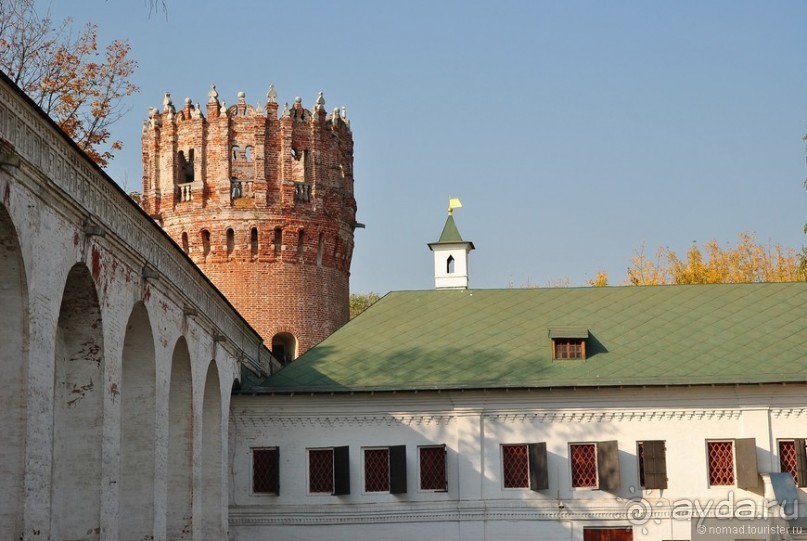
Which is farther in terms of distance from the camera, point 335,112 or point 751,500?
point 335,112

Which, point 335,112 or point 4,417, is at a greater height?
point 335,112

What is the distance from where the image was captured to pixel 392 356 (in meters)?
33.5

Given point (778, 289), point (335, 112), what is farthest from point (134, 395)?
point (335, 112)

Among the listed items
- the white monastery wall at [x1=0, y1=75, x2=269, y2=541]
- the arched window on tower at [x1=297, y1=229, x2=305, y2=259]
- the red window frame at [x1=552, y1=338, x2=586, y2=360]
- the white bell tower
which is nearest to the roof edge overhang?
the red window frame at [x1=552, y1=338, x2=586, y2=360]

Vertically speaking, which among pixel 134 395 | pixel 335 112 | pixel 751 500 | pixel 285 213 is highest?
pixel 335 112

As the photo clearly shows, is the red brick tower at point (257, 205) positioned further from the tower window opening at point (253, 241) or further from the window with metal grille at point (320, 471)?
the window with metal grille at point (320, 471)

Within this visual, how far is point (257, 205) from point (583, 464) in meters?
16.5

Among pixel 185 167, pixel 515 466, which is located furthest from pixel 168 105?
pixel 515 466

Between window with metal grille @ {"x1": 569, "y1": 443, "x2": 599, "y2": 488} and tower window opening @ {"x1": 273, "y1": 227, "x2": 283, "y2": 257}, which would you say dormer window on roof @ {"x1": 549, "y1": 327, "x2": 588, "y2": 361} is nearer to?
window with metal grille @ {"x1": 569, "y1": 443, "x2": 599, "y2": 488}

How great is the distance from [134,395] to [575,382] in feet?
40.6

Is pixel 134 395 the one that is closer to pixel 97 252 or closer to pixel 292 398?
pixel 97 252

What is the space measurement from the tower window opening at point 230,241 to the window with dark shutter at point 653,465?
56.4 feet

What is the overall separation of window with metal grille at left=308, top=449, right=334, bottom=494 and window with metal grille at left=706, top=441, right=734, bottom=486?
348 inches

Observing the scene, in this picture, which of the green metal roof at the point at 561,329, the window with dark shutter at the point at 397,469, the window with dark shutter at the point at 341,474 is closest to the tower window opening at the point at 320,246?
the green metal roof at the point at 561,329
